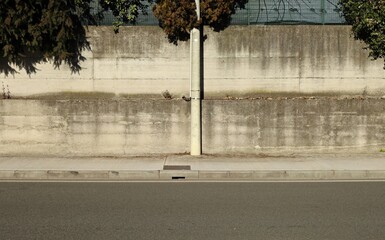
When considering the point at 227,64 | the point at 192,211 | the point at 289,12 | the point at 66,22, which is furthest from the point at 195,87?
the point at 192,211

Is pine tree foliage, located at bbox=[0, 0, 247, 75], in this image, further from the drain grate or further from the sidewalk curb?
the drain grate

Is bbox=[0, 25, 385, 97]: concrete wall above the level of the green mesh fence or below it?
below

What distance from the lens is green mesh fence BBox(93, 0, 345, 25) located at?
12695mm

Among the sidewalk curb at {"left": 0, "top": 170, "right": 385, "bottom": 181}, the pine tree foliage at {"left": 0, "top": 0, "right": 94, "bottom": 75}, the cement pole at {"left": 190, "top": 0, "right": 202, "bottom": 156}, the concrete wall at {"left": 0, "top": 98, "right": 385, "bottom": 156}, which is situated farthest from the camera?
the concrete wall at {"left": 0, "top": 98, "right": 385, "bottom": 156}

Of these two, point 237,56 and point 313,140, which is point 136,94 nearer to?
point 237,56

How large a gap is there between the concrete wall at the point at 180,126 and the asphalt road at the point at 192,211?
9.19ft

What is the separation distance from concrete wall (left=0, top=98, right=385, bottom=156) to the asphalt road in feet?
9.19

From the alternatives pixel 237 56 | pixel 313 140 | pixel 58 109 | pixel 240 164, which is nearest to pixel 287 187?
pixel 240 164

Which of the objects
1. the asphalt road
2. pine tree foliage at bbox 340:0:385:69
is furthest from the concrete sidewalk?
pine tree foliage at bbox 340:0:385:69

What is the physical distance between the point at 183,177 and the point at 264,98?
3.68 metres

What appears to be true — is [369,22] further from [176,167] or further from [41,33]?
[41,33]

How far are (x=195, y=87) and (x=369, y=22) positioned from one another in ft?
14.9

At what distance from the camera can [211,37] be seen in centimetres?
1223

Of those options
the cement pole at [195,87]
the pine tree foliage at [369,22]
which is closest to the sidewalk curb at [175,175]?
the cement pole at [195,87]
